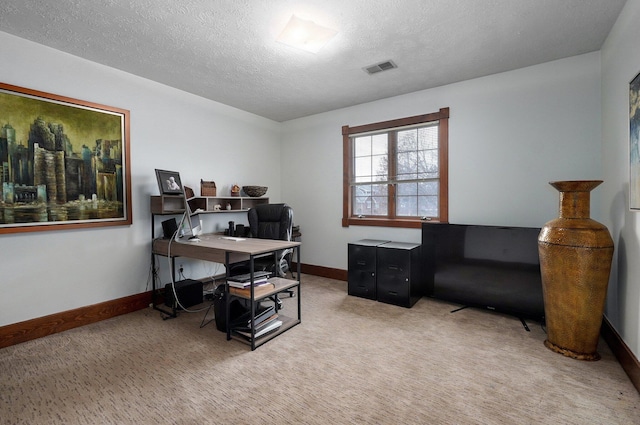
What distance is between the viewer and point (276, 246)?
104 inches

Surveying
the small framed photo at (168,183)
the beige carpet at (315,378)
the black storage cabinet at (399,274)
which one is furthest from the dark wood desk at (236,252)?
the black storage cabinet at (399,274)

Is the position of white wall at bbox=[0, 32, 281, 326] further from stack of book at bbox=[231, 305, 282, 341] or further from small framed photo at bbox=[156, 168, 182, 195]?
stack of book at bbox=[231, 305, 282, 341]

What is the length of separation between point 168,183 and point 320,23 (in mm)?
2238

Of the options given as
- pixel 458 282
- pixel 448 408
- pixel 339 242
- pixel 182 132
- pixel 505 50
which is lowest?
pixel 448 408

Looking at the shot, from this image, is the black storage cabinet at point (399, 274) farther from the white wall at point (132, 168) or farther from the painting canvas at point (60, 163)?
the painting canvas at point (60, 163)

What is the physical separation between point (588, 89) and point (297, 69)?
2.96m

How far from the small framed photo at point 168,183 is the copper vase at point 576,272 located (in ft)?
11.9

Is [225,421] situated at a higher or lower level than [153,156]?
lower

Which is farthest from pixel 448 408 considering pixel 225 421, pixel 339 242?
pixel 339 242

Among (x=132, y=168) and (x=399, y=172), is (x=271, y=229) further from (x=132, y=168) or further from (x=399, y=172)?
(x=399, y=172)

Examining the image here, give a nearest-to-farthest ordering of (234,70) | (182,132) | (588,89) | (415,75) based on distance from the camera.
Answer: (588,89), (234,70), (415,75), (182,132)

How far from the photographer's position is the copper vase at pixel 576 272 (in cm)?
211

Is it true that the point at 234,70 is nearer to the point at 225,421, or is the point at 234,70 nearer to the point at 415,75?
the point at 415,75

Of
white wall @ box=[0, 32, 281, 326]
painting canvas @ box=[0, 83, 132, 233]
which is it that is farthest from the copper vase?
painting canvas @ box=[0, 83, 132, 233]
